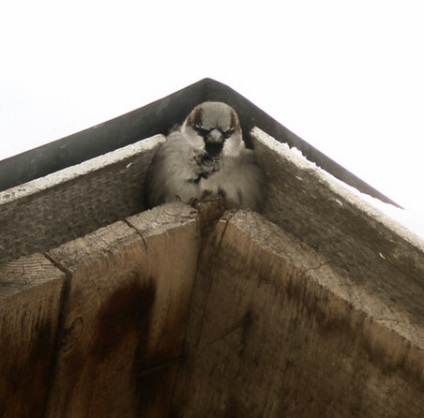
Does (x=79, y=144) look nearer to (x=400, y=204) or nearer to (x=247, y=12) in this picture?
(x=400, y=204)

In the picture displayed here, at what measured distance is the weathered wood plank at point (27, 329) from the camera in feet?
5.31

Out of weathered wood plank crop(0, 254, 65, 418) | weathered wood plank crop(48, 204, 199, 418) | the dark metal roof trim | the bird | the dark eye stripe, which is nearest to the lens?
weathered wood plank crop(0, 254, 65, 418)

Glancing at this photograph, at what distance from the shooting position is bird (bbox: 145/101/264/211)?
200cm

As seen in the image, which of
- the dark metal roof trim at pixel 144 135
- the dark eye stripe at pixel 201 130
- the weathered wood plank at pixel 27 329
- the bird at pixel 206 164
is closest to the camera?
the weathered wood plank at pixel 27 329

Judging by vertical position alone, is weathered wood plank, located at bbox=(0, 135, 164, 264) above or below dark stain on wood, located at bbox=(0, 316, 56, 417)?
above

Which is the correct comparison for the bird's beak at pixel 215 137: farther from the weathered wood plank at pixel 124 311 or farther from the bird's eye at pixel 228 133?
the weathered wood plank at pixel 124 311

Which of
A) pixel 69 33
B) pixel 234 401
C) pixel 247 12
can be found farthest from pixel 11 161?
pixel 247 12

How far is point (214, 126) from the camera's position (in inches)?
82.7

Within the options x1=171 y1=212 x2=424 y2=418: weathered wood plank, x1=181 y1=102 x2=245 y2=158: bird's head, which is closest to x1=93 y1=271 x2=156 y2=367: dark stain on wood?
x1=171 y1=212 x2=424 y2=418: weathered wood plank

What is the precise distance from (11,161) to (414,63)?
1418 millimetres

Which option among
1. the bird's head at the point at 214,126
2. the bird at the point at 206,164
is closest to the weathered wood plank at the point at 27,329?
the bird at the point at 206,164

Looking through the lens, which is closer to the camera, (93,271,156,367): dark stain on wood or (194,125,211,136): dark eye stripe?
(93,271,156,367): dark stain on wood

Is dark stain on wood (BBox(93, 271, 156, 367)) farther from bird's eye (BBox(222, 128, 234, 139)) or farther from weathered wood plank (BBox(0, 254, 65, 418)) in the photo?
bird's eye (BBox(222, 128, 234, 139))

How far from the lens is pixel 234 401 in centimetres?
200
